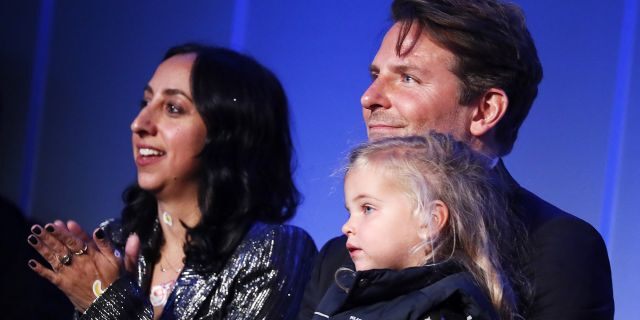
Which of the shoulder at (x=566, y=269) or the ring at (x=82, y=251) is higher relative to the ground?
the shoulder at (x=566, y=269)

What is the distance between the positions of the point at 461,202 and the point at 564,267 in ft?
0.63

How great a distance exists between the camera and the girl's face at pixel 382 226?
158cm

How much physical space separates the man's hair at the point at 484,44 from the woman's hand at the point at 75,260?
78cm

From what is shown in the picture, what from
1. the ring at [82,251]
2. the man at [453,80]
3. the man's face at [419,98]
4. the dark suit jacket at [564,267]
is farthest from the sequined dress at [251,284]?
the dark suit jacket at [564,267]

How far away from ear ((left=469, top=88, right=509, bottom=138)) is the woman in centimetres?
67

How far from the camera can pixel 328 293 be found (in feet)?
5.27

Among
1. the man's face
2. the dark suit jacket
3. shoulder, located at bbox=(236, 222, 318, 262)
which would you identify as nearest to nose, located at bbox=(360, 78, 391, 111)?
the man's face

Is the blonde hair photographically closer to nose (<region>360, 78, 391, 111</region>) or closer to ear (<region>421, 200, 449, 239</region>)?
ear (<region>421, 200, 449, 239</region>)

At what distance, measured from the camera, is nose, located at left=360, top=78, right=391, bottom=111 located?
181 cm

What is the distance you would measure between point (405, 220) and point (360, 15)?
143cm

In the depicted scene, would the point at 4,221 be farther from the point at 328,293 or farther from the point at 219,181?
the point at 328,293

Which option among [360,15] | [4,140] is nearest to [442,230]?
[360,15]

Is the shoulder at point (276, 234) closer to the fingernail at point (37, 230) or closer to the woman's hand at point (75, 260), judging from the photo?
the woman's hand at point (75, 260)

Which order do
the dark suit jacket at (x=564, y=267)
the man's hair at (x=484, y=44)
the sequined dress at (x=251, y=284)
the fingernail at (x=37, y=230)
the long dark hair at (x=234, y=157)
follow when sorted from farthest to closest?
the long dark hair at (x=234, y=157)
the sequined dress at (x=251, y=284)
the fingernail at (x=37, y=230)
the man's hair at (x=484, y=44)
the dark suit jacket at (x=564, y=267)
